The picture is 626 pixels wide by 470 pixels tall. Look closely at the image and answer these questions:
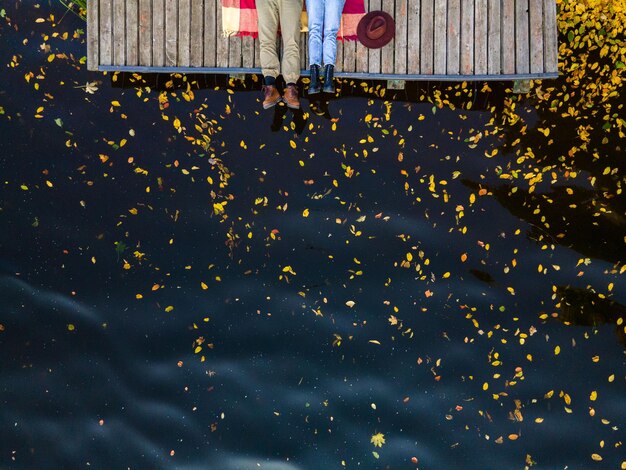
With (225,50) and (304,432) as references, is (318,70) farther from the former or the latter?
(304,432)

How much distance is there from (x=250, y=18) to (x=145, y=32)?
4.11 ft

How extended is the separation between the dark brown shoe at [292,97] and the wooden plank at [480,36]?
2.06 m

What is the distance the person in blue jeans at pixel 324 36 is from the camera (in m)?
7.47

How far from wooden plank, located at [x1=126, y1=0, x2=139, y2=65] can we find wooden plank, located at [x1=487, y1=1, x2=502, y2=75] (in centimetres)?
404

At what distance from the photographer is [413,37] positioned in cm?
789

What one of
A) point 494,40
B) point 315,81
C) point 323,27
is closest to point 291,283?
point 315,81

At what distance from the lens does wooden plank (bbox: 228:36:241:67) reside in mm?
7941

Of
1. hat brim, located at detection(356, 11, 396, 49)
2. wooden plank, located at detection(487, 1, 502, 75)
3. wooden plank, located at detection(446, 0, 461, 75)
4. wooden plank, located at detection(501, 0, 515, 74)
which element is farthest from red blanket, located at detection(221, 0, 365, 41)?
wooden plank, located at detection(501, 0, 515, 74)

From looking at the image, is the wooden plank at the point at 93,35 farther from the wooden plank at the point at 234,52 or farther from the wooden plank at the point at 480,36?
the wooden plank at the point at 480,36

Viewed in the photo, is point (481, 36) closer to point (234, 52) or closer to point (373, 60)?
point (373, 60)

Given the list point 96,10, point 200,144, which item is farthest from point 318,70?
point 96,10

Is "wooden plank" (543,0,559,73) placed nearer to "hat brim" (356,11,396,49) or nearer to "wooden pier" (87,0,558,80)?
"wooden pier" (87,0,558,80)

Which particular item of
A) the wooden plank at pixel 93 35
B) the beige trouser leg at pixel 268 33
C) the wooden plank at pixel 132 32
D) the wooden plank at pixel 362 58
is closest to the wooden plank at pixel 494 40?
the wooden plank at pixel 362 58

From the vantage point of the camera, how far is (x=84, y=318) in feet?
26.9
